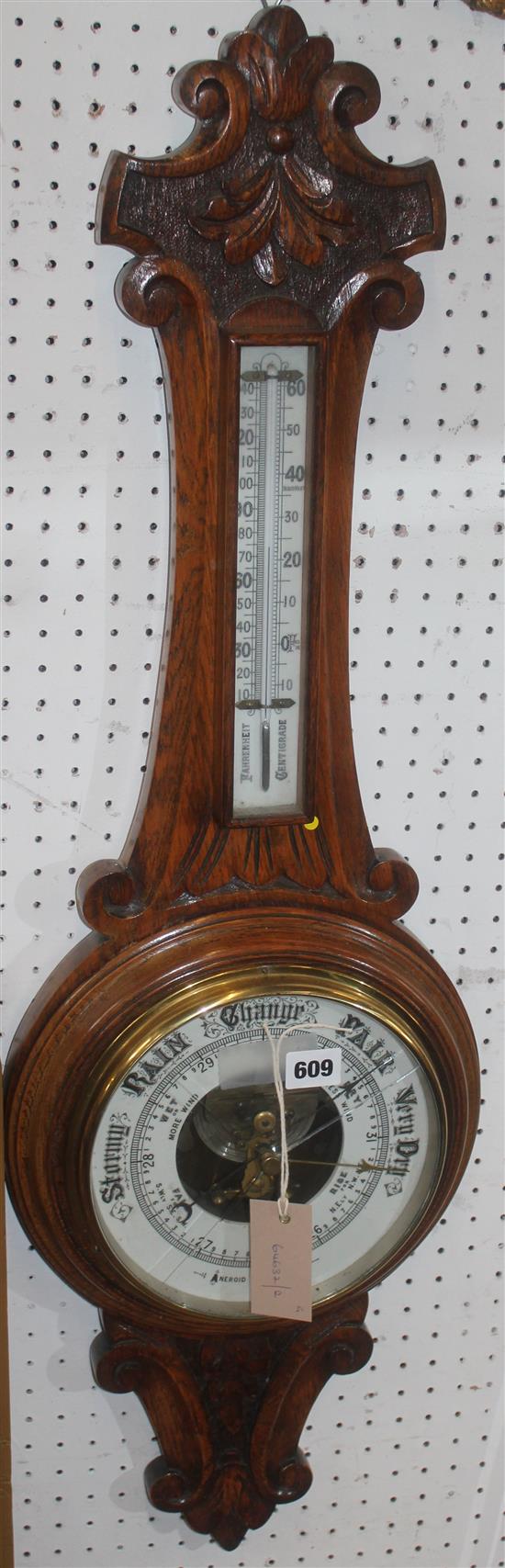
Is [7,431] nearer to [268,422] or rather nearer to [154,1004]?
[268,422]

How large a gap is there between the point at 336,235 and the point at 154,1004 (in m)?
0.53

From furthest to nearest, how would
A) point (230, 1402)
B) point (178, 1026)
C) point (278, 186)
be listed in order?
point (230, 1402), point (178, 1026), point (278, 186)

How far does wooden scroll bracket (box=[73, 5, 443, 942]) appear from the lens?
0.83 metres

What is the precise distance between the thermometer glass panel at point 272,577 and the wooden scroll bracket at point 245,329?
1 centimetres

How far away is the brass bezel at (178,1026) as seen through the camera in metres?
0.95

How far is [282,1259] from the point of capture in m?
1.01

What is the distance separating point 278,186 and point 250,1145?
0.65 meters

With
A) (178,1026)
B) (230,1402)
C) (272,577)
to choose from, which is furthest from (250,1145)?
(272,577)

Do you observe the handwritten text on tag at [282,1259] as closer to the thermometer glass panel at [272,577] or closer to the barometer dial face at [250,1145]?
the barometer dial face at [250,1145]

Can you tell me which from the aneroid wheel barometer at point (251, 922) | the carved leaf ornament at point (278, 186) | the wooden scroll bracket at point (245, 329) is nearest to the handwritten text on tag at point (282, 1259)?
the aneroid wheel barometer at point (251, 922)

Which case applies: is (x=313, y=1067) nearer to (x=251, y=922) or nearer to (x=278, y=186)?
(x=251, y=922)

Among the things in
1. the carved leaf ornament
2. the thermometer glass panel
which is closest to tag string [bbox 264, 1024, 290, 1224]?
the thermometer glass panel

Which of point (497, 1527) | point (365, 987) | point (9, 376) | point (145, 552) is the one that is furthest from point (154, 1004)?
point (497, 1527)

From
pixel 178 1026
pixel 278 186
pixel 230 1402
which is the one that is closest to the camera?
Result: pixel 278 186
